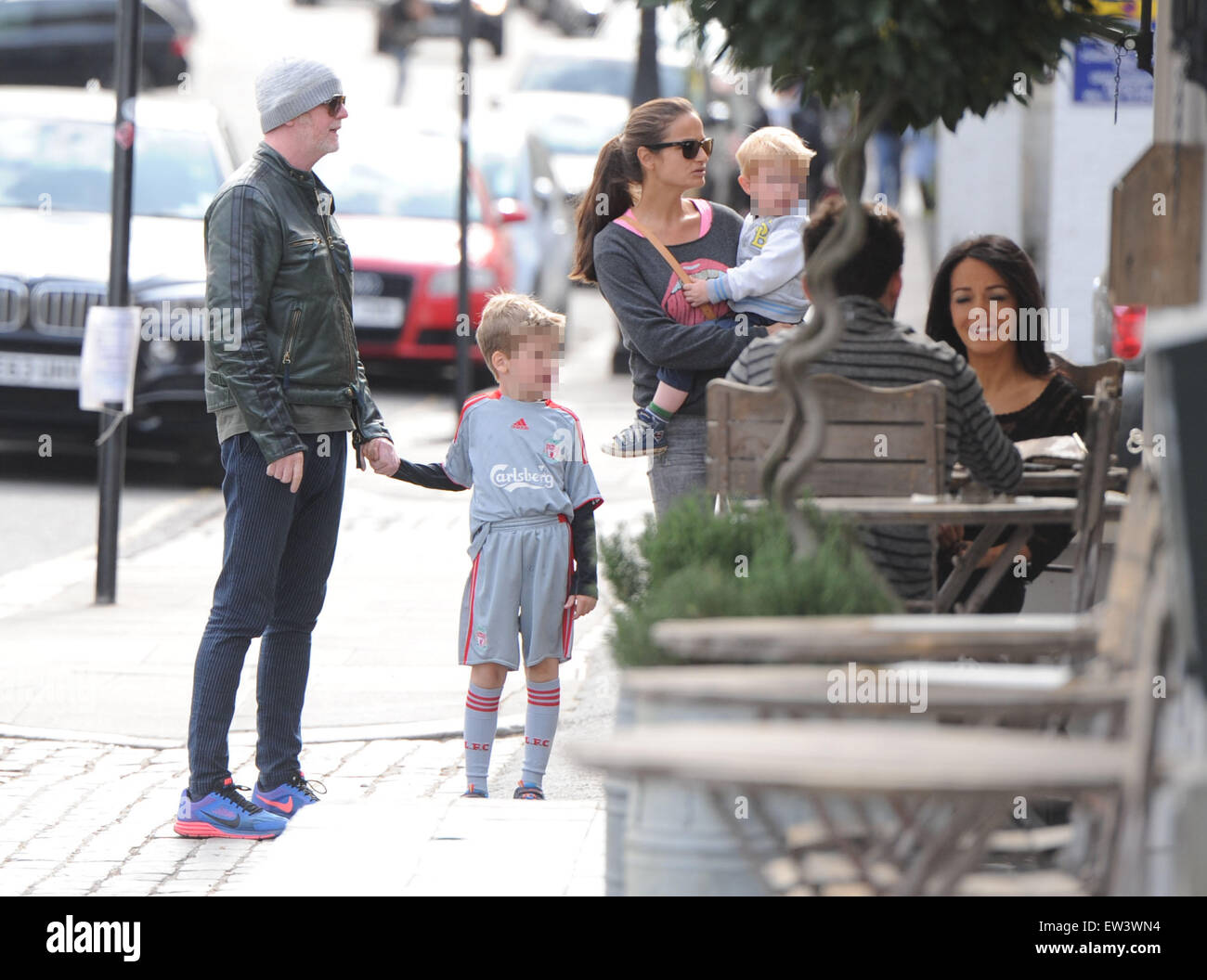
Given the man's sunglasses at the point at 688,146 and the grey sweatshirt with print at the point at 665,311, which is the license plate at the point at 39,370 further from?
the man's sunglasses at the point at 688,146

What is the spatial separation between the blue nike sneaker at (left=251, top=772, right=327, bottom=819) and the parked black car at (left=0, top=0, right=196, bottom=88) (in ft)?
59.7

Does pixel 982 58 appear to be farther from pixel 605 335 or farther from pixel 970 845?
pixel 605 335

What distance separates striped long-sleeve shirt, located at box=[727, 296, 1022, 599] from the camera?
461 cm

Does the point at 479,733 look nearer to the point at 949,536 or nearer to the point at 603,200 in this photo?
the point at 949,536

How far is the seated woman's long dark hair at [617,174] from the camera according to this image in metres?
5.77

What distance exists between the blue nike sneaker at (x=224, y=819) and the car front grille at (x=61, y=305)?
614 cm

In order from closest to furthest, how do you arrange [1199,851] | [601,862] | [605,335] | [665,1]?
[1199,851] → [665,1] → [601,862] → [605,335]

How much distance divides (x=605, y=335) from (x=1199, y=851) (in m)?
16.2

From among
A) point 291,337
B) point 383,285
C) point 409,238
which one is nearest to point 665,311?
point 291,337

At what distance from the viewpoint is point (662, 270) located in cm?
579

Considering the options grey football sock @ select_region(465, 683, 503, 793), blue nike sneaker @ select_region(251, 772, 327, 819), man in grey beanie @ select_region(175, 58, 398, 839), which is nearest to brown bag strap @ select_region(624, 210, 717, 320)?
Result: man in grey beanie @ select_region(175, 58, 398, 839)

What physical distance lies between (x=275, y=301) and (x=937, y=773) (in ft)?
9.32

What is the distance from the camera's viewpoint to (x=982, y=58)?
3758mm
